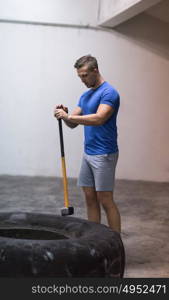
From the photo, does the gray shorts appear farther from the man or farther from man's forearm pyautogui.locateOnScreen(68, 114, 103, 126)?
man's forearm pyautogui.locateOnScreen(68, 114, 103, 126)

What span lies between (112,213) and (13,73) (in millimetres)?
3423

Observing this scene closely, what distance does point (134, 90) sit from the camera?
6484 millimetres

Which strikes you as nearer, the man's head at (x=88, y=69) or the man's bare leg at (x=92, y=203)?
the man's head at (x=88, y=69)

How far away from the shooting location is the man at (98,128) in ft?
10.2

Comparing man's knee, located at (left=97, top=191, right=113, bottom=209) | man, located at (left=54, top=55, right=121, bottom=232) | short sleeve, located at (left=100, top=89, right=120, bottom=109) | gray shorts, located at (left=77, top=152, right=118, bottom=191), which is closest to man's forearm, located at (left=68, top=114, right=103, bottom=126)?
man, located at (left=54, top=55, right=121, bottom=232)

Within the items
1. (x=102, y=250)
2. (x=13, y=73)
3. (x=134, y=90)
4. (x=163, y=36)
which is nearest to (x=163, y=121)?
(x=134, y=90)

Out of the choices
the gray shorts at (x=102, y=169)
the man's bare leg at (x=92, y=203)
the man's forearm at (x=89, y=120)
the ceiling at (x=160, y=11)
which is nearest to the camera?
the man's forearm at (x=89, y=120)

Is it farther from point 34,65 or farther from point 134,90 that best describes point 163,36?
point 34,65

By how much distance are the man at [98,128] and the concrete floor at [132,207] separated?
1.17ft

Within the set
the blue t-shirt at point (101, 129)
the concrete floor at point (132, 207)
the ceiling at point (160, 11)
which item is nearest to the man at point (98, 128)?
the blue t-shirt at point (101, 129)

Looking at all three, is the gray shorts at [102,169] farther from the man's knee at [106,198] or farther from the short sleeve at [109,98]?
the short sleeve at [109,98]

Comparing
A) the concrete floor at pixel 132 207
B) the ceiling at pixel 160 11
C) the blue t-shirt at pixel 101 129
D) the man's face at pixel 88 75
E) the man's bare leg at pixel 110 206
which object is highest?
the ceiling at pixel 160 11

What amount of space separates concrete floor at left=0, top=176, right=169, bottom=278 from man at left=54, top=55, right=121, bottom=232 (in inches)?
14.1

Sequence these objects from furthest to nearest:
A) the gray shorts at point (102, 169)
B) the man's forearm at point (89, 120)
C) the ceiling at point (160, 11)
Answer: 1. the ceiling at point (160, 11)
2. the gray shorts at point (102, 169)
3. the man's forearm at point (89, 120)
